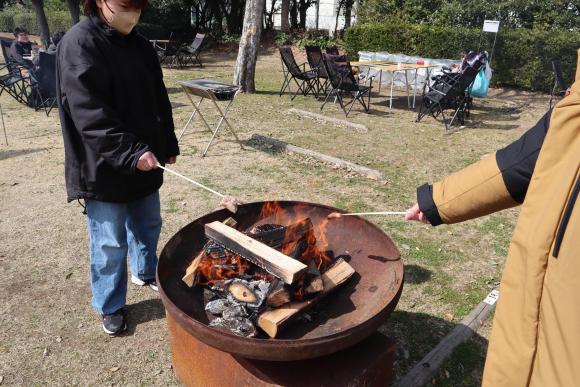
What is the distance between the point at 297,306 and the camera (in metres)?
2.07

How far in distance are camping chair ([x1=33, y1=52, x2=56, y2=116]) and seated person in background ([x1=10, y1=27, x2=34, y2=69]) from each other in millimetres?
629

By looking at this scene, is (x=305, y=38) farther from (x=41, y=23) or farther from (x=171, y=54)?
(x=41, y=23)

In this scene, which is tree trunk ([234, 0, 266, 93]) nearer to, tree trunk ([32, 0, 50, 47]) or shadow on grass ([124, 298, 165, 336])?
shadow on grass ([124, 298, 165, 336])

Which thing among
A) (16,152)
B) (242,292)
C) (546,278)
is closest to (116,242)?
(242,292)

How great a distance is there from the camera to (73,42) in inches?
86.4

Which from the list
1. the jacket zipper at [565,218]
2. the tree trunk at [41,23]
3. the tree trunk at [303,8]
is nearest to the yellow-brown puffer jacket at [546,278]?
the jacket zipper at [565,218]

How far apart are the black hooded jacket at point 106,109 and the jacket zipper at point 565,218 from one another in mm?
1873

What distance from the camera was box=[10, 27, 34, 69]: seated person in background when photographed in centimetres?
914

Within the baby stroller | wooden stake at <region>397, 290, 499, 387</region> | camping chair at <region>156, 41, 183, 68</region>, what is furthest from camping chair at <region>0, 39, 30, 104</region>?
wooden stake at <region>397, 290, 499, 387</region>

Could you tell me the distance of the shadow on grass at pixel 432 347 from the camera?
2615 millimetres

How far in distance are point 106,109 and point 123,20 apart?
468 mm

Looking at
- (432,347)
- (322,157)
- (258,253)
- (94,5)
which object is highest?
(94,5)

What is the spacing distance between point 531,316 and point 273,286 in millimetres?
1177

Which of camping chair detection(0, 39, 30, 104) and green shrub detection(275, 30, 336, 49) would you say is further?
green shrub detection(275, 30, 336, 49)
